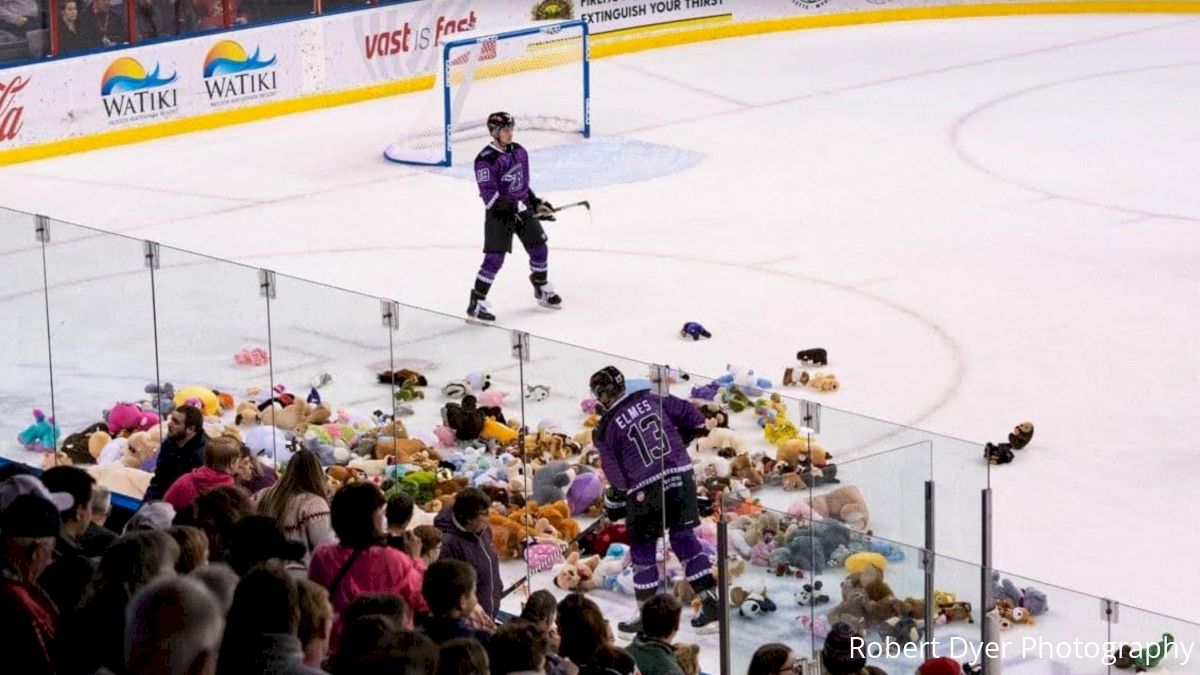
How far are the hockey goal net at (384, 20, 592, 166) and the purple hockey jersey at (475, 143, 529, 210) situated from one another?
428cm

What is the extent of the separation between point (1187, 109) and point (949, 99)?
1.89 metres

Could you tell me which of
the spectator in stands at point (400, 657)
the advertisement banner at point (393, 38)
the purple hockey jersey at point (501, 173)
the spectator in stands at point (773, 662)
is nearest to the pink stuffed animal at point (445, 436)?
the spectator in stands at point (773, 662)

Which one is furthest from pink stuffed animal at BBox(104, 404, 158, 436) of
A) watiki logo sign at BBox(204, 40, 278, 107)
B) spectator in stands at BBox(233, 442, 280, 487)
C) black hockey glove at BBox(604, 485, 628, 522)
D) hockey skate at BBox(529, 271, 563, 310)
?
watiki logo sign at BBox(204, 40, 278, 107)

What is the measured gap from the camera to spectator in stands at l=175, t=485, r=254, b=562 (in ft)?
16.1

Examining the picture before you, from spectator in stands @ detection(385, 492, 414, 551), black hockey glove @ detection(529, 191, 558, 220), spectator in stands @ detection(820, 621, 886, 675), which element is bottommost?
black hockey glove @ detection(529, 191, 558, 220)

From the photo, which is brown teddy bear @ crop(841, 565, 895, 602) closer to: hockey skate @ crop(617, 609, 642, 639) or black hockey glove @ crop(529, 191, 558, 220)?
hockey skate @ crop(617, 609, 642, 639)

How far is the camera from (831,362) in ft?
33.6

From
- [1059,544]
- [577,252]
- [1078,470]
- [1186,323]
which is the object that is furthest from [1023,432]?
[577,252]

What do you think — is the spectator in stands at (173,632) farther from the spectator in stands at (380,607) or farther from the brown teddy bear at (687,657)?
the brown teddy bear at (687,657)

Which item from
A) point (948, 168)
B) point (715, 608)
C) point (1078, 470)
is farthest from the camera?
point (948, 168)

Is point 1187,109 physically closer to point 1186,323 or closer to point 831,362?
point 1186,323

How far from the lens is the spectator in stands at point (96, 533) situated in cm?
510

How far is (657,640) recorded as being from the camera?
489 centimetres

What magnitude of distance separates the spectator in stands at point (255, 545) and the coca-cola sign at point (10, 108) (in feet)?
36.5
